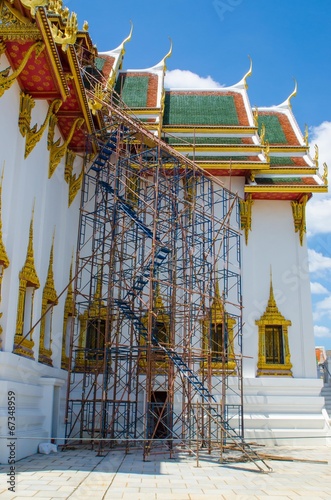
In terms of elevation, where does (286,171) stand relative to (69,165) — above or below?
above

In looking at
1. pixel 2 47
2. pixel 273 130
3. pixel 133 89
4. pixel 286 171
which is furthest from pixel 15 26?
pixel 273 130

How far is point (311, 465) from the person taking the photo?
8586 mm

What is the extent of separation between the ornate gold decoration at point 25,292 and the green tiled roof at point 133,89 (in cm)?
670

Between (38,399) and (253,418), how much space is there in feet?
15.3

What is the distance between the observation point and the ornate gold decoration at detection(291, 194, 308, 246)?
1320 cm

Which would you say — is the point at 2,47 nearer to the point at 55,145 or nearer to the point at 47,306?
the point at 55,145

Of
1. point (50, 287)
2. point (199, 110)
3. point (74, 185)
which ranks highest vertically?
point (199, 110)

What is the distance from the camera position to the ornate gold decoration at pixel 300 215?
43.3 ft

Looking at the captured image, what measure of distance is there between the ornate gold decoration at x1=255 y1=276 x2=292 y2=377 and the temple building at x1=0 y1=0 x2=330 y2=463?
0.11 feet

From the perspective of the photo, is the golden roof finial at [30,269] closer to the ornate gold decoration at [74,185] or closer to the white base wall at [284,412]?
the ornate gold decoration at [74,185]

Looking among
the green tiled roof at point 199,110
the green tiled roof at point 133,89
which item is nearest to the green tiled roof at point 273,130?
the green tiled roof at point 199,110

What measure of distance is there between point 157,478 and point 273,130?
440 inches

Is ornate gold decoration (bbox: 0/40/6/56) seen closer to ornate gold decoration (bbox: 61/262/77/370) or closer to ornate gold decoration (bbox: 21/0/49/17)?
ornate gold decoration (bbox: 21/0/49/17)

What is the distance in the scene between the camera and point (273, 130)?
15.7 m
